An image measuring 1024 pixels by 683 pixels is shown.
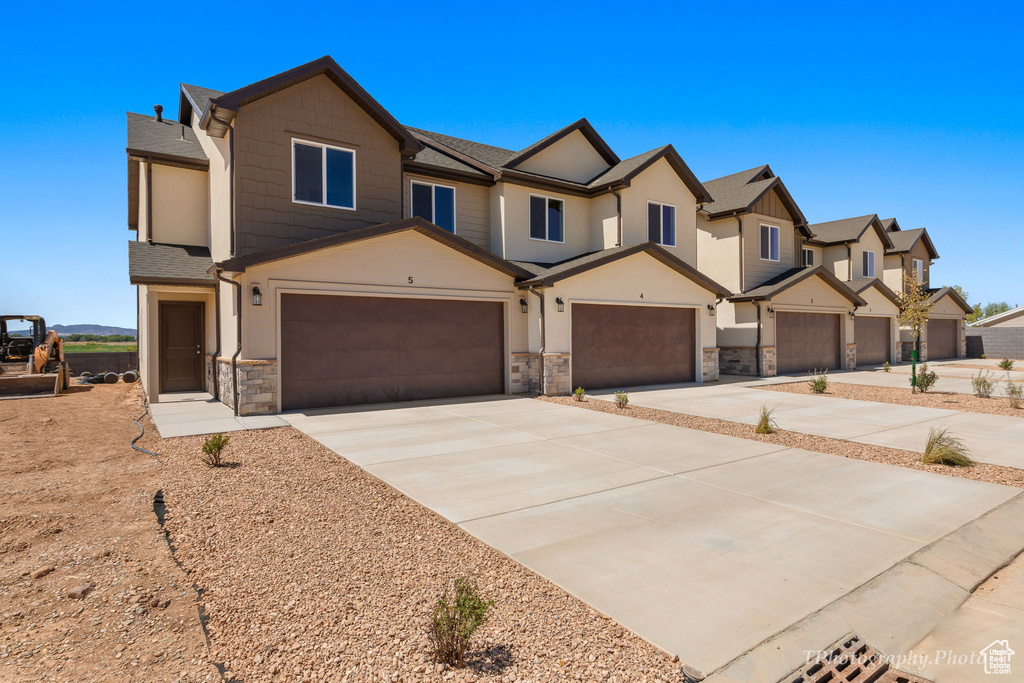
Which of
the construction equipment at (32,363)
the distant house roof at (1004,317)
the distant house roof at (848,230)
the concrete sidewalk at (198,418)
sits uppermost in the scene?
the distant house roof at (848,230)

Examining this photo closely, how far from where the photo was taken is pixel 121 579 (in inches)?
149

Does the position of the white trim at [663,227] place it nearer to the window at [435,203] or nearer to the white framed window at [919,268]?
the window at [435,203]

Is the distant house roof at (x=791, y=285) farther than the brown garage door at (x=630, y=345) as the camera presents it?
Yes

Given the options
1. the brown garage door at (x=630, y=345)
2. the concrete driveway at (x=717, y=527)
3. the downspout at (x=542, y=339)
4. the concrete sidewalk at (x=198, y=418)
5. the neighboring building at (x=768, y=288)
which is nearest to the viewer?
the concrete driveway at (x=717, y=527)

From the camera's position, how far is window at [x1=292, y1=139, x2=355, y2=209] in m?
12.1

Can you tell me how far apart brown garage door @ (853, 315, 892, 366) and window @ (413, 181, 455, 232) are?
20.0 metres

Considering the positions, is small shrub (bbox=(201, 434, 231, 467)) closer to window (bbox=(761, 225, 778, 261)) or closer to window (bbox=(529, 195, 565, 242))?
window (bbox=(529, 195, 565, 242))

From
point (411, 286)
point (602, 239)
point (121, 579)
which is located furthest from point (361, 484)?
point (602, 239)

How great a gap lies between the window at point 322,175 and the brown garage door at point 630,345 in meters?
6.87

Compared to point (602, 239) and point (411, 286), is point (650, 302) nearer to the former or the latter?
point (602, 239)

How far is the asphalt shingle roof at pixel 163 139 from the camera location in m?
13.7

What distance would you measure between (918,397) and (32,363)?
25.7 metres

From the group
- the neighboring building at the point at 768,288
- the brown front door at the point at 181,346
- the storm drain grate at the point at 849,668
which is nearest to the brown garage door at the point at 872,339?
the neighboring building at the point at 768,288

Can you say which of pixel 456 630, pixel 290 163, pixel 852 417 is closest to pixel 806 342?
pixel 852 417
